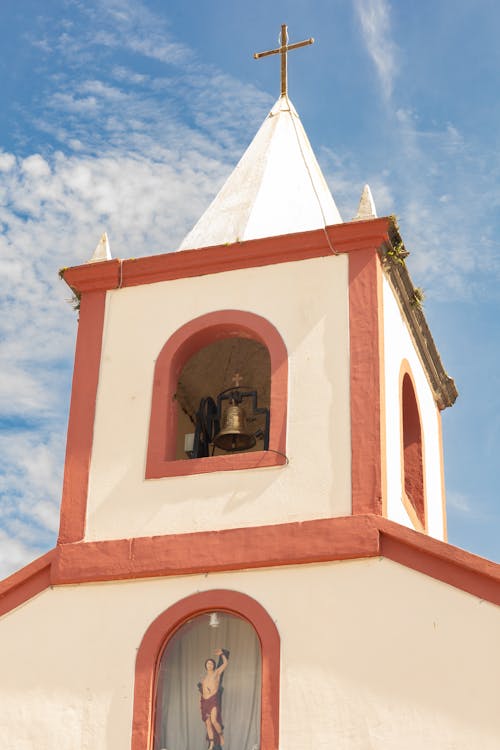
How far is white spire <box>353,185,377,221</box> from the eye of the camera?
13.5 meters

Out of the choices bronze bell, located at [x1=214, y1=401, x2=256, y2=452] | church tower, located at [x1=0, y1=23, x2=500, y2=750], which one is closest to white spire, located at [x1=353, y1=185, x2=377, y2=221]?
church tower, located at [x1=0, y1=23, x2=500, y2=750]

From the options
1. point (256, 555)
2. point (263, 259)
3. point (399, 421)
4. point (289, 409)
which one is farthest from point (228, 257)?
point (256, 555)

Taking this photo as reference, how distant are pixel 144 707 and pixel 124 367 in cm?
338

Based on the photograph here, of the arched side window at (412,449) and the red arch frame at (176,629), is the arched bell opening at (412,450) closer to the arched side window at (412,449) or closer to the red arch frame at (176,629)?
the arched side window at (412,449)

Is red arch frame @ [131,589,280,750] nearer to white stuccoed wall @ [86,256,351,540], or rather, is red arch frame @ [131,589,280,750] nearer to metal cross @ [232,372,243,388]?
white stuccoed wall @ [86,256,351,540]

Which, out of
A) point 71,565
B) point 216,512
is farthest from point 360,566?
point 71,565

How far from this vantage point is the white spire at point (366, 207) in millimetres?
13531

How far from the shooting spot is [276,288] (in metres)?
13.5

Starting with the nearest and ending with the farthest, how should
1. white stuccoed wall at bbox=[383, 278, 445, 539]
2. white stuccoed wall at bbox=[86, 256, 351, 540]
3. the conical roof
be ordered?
white stuccoed wall at bbox=[86, 256, 351, 540], white stuccoed wall at bbox=[383, 278, 445, 539], the conical roof

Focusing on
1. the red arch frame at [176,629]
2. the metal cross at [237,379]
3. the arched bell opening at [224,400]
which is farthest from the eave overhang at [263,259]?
the red arch frame at [176,629]

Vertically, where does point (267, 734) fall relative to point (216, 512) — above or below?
below

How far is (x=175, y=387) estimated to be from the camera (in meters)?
13.5

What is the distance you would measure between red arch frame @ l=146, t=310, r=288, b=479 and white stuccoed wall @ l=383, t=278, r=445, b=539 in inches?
37.3

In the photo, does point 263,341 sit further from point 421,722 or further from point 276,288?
point 421,722
